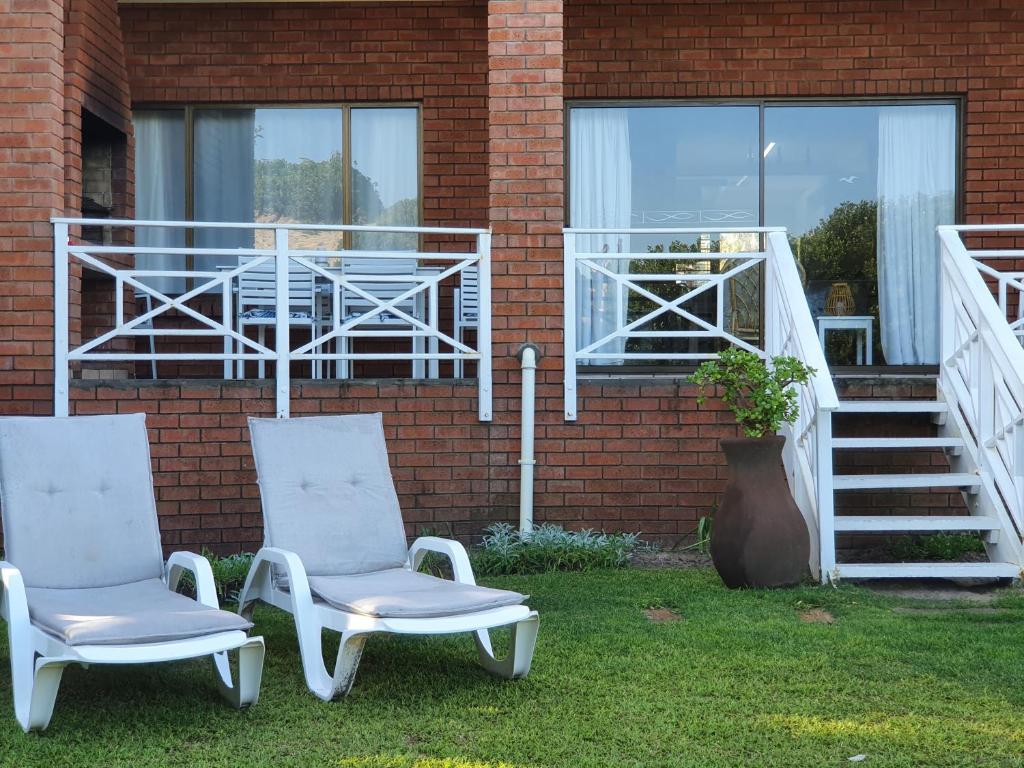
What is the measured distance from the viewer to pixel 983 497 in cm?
666

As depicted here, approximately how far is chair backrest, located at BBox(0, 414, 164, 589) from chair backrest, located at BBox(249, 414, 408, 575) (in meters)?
0.53

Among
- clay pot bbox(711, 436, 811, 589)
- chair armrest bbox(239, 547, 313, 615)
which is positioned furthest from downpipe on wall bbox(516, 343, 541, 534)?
chair armrest bbox(239, 547, 313, 615)

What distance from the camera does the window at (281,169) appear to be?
29.9ft

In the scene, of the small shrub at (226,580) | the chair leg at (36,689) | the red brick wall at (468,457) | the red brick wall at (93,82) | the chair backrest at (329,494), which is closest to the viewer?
the chair leg at (36,689)

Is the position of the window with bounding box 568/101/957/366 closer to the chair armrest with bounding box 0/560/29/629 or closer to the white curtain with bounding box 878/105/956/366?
the white curtain with bounding box 878/105/956/366

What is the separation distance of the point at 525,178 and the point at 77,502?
11.3 feet

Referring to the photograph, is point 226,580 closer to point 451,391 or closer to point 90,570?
point 90,570

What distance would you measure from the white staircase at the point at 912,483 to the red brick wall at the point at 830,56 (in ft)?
7.59

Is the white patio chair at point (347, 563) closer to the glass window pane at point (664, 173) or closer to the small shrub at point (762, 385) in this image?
the small shrub at point (762, 385)

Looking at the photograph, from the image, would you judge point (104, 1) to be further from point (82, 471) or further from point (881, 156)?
point (881, 156)

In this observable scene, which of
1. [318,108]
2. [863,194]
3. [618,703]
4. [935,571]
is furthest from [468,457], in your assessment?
[863,194]

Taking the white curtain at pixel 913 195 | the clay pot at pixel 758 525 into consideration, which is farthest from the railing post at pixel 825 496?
the white curtain at pixel 913 195

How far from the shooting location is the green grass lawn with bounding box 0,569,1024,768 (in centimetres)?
367

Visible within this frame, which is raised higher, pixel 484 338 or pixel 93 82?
pixel 93 82
